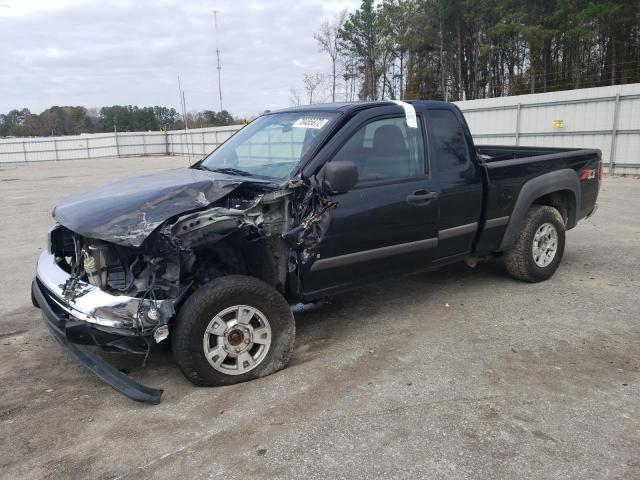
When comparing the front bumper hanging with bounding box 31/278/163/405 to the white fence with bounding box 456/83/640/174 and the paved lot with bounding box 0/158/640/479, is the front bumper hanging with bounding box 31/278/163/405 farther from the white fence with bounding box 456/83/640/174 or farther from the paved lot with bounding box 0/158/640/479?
the white fence with bounding box 456/83/640/174

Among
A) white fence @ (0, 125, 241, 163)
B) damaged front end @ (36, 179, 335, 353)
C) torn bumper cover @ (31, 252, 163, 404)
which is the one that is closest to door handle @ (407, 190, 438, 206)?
Result: damaged front end @ (36, 179, 335, 353)

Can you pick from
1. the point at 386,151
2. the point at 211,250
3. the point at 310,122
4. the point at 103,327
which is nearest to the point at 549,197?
the point at 386,151

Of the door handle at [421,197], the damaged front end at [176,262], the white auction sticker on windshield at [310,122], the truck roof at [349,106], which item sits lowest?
the damaged front end at [176,262]

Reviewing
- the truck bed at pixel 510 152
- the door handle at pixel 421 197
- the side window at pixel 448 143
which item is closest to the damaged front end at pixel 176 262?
the door handle at pixel 421 197

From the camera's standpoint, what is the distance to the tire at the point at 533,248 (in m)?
5.33

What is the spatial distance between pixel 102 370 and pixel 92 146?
158 ft

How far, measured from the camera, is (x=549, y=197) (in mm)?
5695

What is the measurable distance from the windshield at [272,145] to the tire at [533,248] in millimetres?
2485

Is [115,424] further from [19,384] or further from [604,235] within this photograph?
[604,235]

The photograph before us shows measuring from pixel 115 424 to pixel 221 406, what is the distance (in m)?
0.62

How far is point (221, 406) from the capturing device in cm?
327

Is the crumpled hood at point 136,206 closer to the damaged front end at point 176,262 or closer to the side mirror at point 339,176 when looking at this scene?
the damaged front end at point 176,262

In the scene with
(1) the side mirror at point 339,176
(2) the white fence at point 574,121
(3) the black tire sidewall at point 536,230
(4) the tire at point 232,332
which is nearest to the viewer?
(4) the tire at point 232,332

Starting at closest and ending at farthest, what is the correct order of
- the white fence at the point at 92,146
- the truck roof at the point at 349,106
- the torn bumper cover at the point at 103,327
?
1. the torn bumper cover at the point at 103,327
2. the truck roof at the point at 349,106
3. the white fence at the point at 92,146
